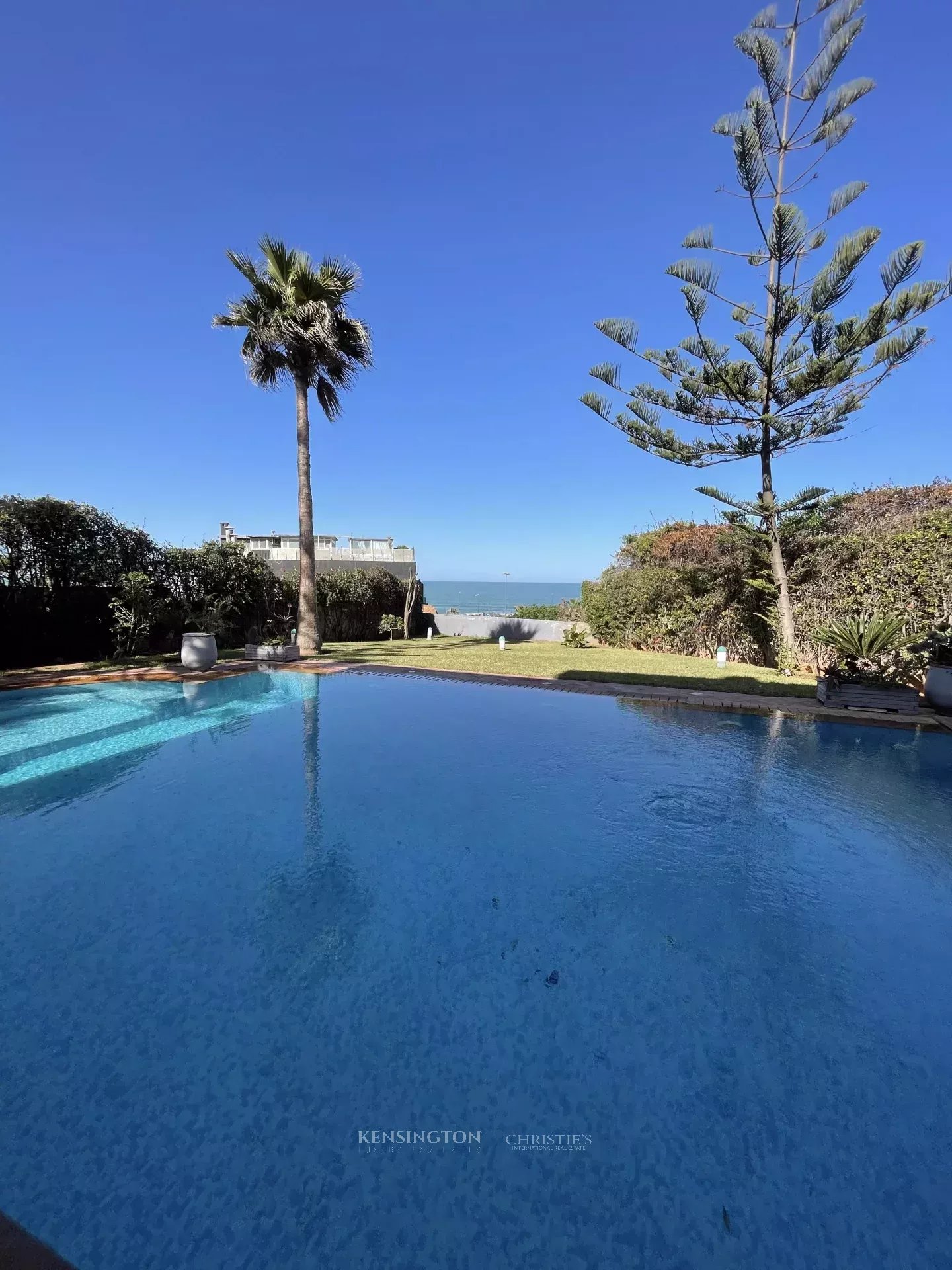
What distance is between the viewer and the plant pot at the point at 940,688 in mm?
6867

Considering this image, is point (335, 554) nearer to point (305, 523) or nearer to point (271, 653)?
point (305, 523)

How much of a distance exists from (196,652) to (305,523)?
3.40 m

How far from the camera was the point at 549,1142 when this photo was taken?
164 centimetres

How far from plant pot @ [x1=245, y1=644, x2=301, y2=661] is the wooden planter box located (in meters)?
8.88

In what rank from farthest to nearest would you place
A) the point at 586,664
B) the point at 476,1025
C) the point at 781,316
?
the point at 586,664, the point at 781,316, the point at 476,1025

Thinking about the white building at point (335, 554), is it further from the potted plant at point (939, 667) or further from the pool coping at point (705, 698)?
the potted plant at point (939, 667)

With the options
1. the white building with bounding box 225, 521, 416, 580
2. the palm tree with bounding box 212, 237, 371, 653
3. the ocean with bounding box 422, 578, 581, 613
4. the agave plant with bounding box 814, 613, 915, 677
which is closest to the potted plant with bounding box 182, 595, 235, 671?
the palm tree with bounding box 212, 237, 371, 653

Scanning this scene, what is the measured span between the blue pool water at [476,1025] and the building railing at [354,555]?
18.4 metres

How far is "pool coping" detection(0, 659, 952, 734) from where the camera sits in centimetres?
677

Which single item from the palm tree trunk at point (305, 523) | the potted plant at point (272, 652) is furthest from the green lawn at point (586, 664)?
the potted plant at point (272, 652)

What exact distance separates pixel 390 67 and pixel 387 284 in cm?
406

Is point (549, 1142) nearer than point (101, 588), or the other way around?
point (549, 1142)

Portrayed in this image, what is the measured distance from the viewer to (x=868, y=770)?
5227 millimetres

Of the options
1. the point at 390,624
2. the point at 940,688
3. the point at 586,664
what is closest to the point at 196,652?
the point at 586,664
